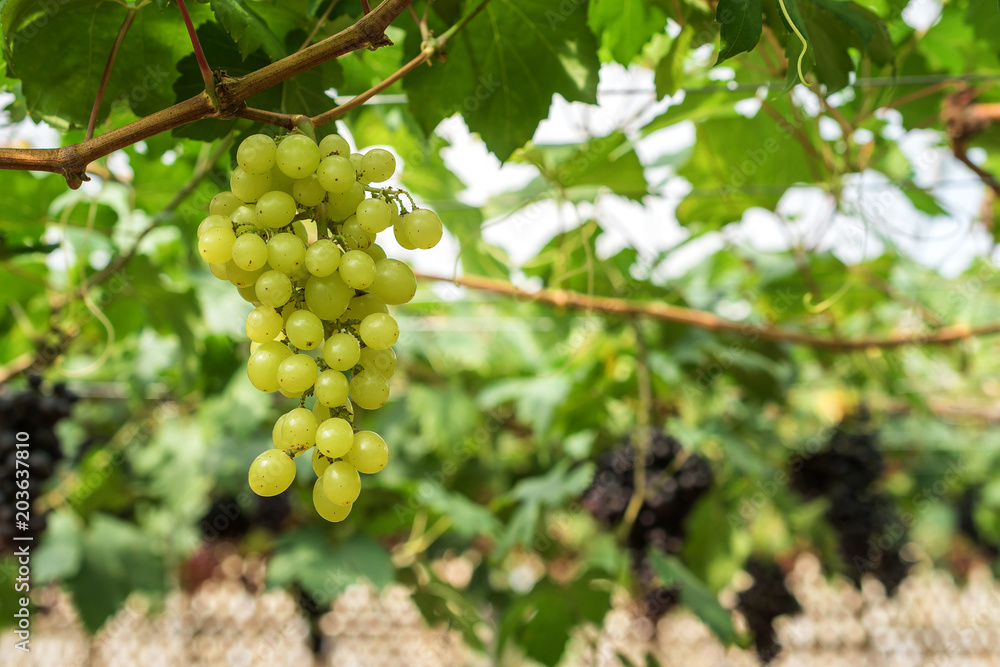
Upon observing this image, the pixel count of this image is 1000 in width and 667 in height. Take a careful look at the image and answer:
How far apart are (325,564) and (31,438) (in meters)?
0.69

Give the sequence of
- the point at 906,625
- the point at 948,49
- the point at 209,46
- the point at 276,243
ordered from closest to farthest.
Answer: the point at 276,243 → the point at 209,46 → the point at 948,49 → the point at 906,625

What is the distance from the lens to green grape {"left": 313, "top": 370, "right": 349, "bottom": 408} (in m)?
0.47

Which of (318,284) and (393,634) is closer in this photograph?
(318,284)

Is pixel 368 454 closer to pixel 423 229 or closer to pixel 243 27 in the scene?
pixel 423 229

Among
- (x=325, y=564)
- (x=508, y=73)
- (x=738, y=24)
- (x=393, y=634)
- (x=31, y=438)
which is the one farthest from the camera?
(x=393, y=634)

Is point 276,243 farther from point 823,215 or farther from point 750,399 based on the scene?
point 750,399

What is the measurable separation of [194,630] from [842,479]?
8.60 feet

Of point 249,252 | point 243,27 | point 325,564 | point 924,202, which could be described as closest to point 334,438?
point 249,252

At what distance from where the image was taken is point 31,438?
1.43 meters

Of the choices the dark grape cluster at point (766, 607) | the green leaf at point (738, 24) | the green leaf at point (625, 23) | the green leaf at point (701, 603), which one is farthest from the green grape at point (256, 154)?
the dark grape cluster at point (766, 607)

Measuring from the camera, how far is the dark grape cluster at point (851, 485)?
6.48 ft

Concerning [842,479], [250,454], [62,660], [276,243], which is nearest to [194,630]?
[62,660]

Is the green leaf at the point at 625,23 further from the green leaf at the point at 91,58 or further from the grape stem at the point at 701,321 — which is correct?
the grape stem at the point at 701,321

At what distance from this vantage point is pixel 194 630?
3.07 m
